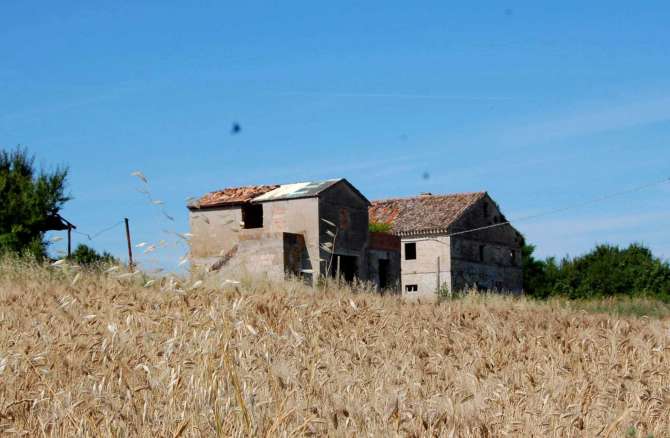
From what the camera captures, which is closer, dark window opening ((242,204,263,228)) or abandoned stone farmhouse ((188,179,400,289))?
abandoned stone farmhouse ((188,179,400,289))

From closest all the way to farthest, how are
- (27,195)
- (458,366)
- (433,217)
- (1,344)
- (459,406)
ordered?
(459,406) → (1,344) → (458,366) → (27,195) → (433,217)

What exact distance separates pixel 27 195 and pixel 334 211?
15.2 meters

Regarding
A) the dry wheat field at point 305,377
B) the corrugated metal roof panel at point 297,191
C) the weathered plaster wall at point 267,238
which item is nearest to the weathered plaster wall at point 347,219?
the corrugated metal roof panel at point 297,191

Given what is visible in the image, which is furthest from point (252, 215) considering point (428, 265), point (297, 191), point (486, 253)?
point (486, 253)

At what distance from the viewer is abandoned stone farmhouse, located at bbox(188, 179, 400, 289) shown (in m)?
31.5

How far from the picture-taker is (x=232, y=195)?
122ft

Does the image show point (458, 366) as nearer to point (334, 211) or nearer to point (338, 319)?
point (338, 319)

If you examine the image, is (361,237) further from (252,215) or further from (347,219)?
(252,215)

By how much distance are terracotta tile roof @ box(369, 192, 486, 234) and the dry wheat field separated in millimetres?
31412

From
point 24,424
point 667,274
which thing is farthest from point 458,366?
point 667,274

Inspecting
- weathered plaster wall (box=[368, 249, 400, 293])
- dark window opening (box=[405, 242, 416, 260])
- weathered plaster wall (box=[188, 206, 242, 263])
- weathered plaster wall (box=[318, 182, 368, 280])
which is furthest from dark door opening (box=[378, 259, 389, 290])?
weathered plaster wall (box=[188, 206, 242, 263])

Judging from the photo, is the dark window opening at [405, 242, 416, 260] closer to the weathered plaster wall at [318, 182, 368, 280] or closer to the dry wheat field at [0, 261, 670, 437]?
the weathered plaster wall at [318, 182, 368, 280]

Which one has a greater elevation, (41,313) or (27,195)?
(27,195)

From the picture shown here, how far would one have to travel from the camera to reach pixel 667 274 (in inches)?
1875
